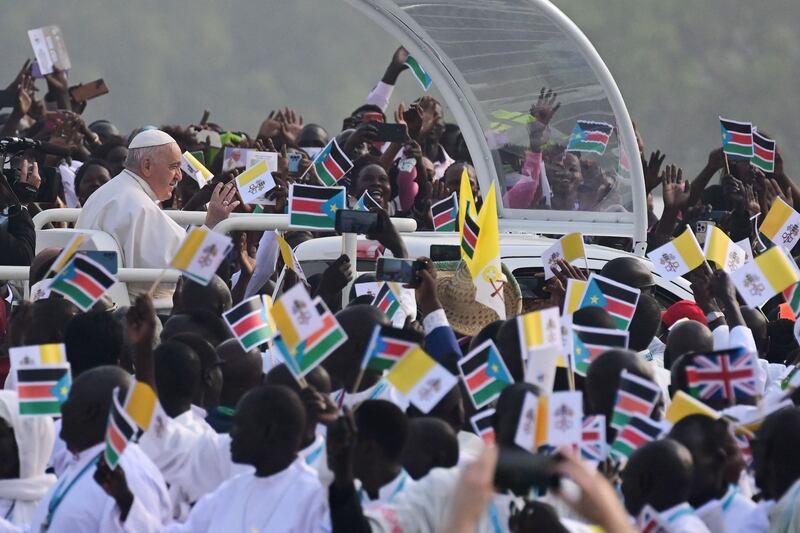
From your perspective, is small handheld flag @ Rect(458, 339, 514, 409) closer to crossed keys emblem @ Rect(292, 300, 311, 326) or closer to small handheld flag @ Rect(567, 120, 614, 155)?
crossed keys emblem @ Rect(292, 300, 311, 326)

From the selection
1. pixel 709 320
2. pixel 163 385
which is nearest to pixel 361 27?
pixel 709 320

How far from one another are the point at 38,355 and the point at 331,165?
4706mm

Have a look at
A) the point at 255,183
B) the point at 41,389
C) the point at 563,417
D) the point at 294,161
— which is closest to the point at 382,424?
Answer: the point at 563,417

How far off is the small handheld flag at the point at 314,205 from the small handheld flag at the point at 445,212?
1.86 meters

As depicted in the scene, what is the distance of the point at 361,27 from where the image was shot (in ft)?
76.7

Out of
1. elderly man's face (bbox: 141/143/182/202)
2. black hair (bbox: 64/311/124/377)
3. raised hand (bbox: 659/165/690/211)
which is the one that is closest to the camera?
black hair (bbox: 64/311/124/377)

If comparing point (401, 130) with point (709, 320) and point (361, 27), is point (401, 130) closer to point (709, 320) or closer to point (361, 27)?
point (709, 320)

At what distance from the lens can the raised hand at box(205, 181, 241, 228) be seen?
9016mm

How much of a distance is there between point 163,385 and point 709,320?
2.86 meters

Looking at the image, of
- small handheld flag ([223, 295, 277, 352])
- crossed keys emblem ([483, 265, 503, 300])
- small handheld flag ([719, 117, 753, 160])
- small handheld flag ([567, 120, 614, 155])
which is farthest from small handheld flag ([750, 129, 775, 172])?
small handheld flag ([223, 295, 277, 352])

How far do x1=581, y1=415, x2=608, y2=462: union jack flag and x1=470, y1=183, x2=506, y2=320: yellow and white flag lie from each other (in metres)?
2.42

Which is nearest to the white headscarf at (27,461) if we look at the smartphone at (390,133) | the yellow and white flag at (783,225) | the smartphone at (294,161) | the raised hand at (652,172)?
the yellow and white flag at (783,225)

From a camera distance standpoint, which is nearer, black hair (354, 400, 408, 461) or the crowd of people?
the crowd of people

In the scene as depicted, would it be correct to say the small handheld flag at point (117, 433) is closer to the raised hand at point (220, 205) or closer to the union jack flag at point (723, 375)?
the union jack flag at point (723, 375)
